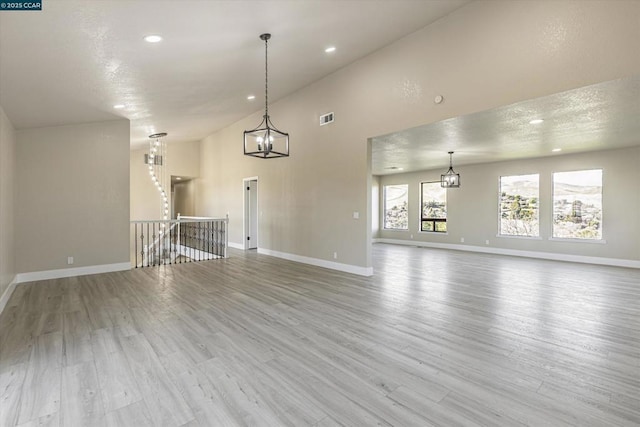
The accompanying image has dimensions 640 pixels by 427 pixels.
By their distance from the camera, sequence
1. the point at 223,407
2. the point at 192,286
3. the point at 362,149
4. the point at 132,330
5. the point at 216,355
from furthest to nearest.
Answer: the point at 362,149, the point at 192,286, the point at 132,330, the point at 216,355, the point at 223,407

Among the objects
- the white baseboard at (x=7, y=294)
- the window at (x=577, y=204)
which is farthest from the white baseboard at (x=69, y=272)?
the window at (x=577, y=204)

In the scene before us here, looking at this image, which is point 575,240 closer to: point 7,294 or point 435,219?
point 435,219

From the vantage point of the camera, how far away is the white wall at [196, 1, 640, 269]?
124 inches

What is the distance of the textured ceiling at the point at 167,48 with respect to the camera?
10.0 feet

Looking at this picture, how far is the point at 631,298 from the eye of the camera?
14.6 ft

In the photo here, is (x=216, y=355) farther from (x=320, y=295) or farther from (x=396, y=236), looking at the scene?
(x=396, y=236)

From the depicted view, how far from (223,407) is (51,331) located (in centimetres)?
256

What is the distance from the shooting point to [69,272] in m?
5.85

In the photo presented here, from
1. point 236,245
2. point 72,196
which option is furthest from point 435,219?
point 72,196

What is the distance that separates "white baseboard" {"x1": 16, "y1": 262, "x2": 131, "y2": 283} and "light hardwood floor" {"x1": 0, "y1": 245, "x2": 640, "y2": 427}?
2.15 ft

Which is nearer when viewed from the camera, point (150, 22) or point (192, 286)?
point (150, 22)

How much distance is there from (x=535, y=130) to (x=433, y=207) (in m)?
5.78

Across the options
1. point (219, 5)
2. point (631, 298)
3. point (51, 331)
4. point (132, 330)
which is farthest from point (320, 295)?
point (631, 298)

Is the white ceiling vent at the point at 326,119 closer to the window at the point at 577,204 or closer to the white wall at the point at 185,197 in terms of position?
the window at the point at 577,204
